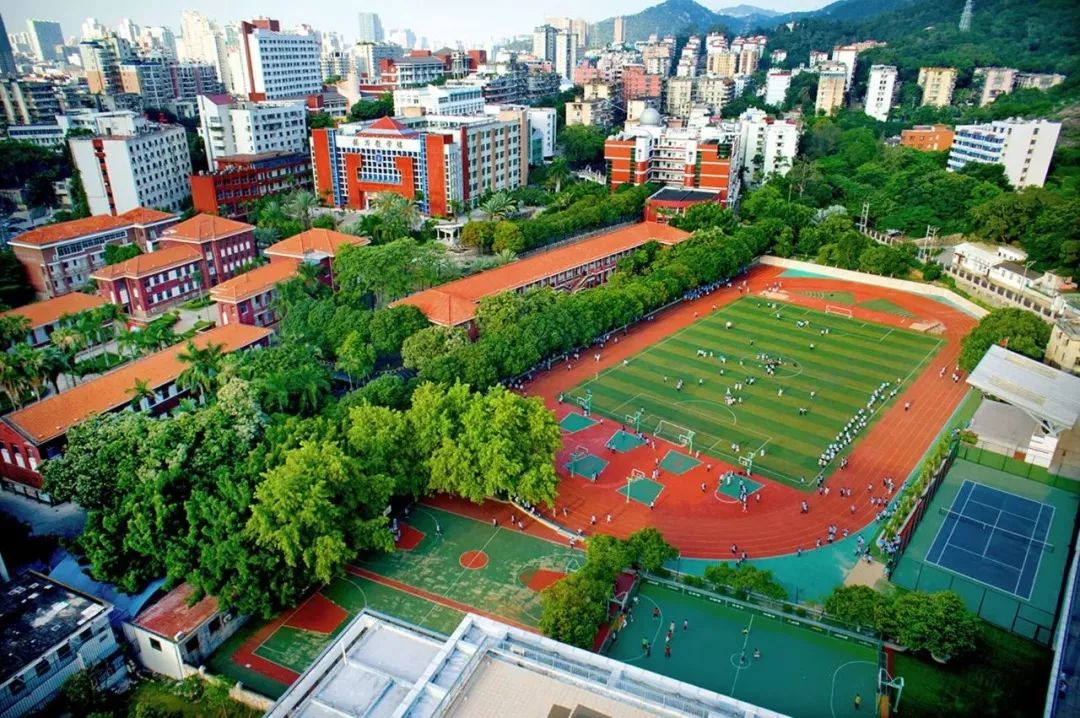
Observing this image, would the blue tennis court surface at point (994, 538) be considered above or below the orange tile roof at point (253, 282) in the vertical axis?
below

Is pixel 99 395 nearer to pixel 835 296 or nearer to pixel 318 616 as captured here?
pixel 318 616

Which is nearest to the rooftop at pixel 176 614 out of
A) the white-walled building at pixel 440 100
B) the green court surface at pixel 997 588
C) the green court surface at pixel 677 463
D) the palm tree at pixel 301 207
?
the green court surface at pixel 677 463

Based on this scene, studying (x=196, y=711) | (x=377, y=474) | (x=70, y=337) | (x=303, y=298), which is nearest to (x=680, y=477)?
(x=377, y=474)

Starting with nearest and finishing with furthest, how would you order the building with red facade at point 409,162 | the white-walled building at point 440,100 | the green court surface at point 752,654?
1. the green court surface at point 752,654
2. the building with red facade at point 409,162
3. the white-walled building at point 440,100

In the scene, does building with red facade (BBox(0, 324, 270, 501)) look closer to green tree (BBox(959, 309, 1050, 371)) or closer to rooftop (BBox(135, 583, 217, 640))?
rooftop (BBox(135, 583, 217, 640))

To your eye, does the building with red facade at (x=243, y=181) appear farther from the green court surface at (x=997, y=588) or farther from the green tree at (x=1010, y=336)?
the green court surface at (x=997, y=588)
